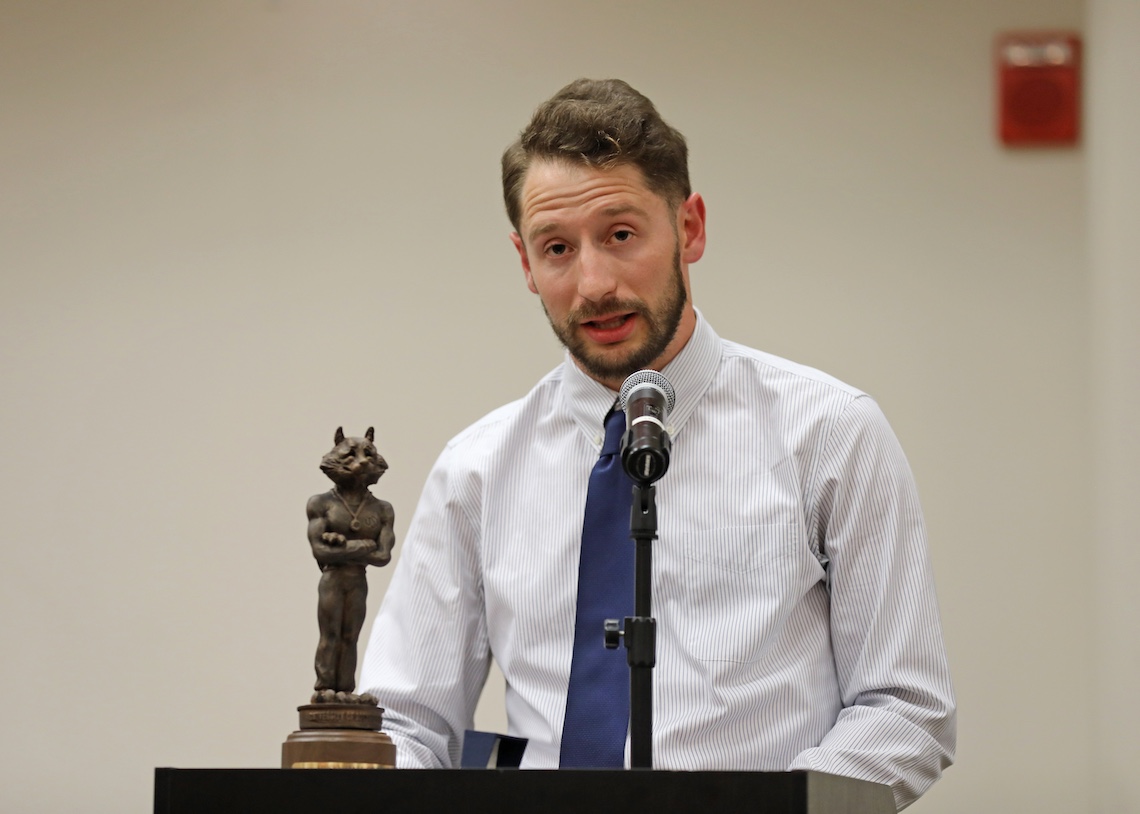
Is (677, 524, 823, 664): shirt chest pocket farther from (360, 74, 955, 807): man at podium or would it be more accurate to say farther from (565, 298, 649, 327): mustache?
(565, 298, 649, 327): mustache

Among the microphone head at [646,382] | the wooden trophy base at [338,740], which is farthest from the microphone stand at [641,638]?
the wooden trophy base at [338,740]

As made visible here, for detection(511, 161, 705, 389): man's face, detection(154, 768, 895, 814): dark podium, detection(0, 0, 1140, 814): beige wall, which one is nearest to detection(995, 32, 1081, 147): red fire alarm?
detection(0, 0, 1140, 814): beige wall

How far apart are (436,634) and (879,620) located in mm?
730

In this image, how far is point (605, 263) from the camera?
2.01 meters

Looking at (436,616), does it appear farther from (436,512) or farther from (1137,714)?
(1137,714)

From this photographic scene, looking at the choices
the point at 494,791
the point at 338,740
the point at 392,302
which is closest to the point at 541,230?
the point at 338,740

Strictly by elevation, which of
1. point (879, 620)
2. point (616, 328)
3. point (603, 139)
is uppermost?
point (603, 139)

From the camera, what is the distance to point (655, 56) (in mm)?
3303

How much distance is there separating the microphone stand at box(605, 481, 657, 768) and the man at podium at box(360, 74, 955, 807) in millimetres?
574

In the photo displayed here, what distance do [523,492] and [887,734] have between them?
0.69 meters

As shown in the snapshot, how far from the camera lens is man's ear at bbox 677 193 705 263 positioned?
2.15 meters

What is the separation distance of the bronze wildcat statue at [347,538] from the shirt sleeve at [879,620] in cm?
69

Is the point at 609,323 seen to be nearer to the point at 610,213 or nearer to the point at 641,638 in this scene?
the point at 610,213

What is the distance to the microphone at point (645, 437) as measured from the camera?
1.40 meters
